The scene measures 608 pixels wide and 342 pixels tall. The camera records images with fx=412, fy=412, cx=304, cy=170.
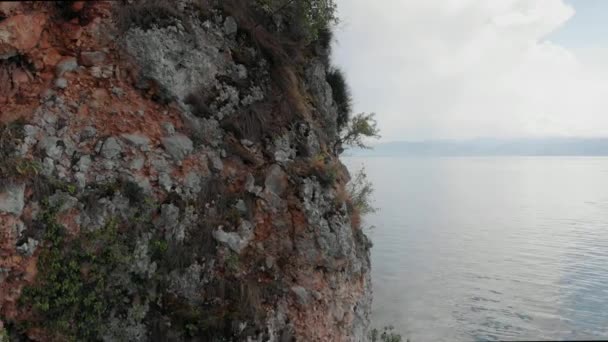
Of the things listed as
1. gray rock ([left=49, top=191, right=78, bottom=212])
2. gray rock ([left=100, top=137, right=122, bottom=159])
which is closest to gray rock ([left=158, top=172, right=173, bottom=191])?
gray rock ([left=100, top=137, right=122, bottom=159])

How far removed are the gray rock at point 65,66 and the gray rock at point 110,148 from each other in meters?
1.82

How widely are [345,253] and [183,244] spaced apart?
4.58 meters

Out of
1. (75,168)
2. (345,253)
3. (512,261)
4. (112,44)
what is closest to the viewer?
(75,168)

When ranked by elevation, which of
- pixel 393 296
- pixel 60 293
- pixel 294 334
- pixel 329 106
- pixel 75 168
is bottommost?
pixel 393 296

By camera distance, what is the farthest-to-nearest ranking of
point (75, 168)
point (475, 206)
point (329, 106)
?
point (475, 206) → point (329, 106) → point (75, 168)

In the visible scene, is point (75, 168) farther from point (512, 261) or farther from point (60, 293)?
point (512, 261)

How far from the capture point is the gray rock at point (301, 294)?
35.5 ft

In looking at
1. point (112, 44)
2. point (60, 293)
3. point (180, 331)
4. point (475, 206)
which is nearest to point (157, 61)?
point (112, 44)

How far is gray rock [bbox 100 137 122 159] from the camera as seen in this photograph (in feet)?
31.8

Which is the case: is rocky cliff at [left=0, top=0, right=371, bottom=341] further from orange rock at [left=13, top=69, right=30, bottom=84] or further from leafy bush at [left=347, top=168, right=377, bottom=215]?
leafy bush at [left=347, top=168, right=377, bottom=215]

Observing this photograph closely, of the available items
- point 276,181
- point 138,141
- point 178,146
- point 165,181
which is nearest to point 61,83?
point 138,141

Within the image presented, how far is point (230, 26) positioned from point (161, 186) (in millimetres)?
5324

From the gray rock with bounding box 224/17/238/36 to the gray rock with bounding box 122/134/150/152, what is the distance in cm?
425

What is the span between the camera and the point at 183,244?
1011 cm
